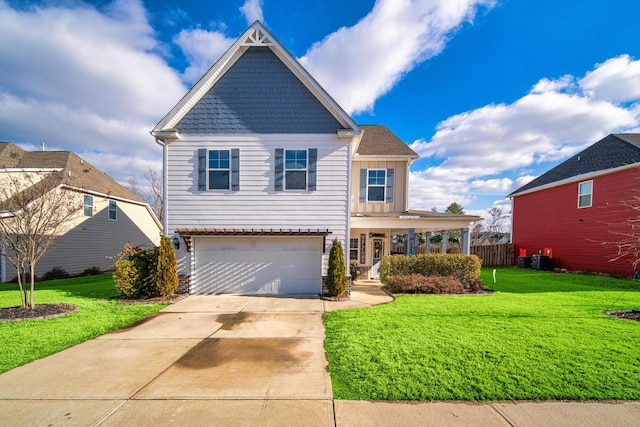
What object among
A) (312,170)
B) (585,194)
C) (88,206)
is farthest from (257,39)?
(585,194)

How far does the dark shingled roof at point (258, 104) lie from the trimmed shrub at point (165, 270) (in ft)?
13.7

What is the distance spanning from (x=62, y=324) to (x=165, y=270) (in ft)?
8.95

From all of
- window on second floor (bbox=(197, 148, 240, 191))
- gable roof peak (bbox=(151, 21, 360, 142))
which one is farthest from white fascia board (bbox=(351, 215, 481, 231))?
window on second floor (bbox=(197, 148, 240, 191))

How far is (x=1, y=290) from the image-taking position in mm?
10242

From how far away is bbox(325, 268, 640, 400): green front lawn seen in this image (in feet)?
11.1

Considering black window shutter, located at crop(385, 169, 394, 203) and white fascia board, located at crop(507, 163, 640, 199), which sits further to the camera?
white fascia board, located at crop(507, 163, 640, 199)

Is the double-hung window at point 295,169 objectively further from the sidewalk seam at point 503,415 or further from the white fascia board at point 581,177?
the white fascia board at point 581,177

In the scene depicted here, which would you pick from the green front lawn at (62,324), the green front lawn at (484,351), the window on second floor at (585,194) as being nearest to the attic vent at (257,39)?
the green front lawn at (62,324)

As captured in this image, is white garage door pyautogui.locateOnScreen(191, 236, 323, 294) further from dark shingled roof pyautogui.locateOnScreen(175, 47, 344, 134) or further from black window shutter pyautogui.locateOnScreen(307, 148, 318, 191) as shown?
dark shingled roof pyautogui.locateOnScreen(175, 47, 344, 134)

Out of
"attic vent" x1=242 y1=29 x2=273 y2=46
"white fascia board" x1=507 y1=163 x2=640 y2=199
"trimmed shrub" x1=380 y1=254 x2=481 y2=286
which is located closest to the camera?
"attic vent" x1=242 y1=29 x2=273 y2=46

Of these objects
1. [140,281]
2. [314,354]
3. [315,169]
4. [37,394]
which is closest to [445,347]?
[314,354]

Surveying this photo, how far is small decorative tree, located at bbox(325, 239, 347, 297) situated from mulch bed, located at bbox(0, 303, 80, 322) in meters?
7.06

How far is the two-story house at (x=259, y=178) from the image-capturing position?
936 centimetres

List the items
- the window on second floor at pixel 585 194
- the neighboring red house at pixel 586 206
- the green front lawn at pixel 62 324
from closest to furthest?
1. the green front lawn at pixel 62 324
2. the neighboring red house at pixel 586 206
3. the window on second floor at pixel 585 194
